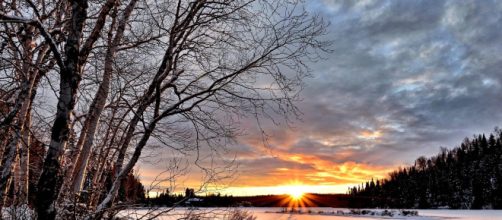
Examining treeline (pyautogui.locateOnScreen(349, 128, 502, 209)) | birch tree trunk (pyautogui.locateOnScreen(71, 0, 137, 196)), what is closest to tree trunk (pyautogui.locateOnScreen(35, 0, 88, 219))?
birch tree trunk (pyautogui.locateOnScreen(71, 0, 137, 196))

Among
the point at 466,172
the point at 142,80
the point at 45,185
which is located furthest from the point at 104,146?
the point at 466,172

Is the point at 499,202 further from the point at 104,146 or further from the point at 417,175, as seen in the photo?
the point at 104,146

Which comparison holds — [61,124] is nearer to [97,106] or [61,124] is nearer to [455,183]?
[97,106]

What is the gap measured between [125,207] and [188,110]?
1482 millimetres

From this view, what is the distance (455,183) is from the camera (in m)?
86.3

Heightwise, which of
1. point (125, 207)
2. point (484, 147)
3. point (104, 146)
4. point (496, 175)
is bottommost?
point (125, 207)

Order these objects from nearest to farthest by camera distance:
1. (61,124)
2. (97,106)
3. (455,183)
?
(61,124) → (97,106) → (455,183)

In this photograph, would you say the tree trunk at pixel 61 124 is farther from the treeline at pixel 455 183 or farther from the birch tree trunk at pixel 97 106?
the treeline at pixel 455 183

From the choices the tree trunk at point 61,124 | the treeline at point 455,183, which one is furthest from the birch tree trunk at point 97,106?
the treeline at point 455,183

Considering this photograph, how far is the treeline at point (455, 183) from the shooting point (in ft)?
258

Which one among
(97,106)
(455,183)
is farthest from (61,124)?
(455,183)

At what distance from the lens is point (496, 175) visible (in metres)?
77.5

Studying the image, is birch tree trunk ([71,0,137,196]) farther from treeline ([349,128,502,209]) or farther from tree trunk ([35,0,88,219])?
treeline ([349,128,502,209])

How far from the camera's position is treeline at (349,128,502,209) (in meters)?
78.6
